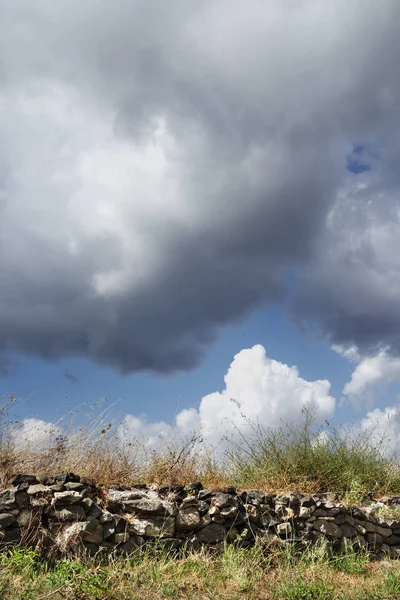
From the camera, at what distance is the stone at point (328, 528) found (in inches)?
392

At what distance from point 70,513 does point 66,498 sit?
21 centimetres

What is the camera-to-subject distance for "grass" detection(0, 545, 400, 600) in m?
6.48

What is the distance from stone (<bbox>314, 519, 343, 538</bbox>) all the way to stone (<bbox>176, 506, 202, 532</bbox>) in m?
2.40

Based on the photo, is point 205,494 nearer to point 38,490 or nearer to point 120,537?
point 120,537

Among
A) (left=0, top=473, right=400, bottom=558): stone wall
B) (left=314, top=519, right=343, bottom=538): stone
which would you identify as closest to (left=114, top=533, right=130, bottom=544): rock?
(left=0, top=473, right=400, bottom=558): stone wall

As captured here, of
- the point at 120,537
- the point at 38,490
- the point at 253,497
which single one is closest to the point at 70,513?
the point at 38,490

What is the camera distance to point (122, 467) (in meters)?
9.82

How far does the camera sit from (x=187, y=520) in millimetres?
8742

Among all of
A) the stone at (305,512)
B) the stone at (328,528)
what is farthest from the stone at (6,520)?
the stone at (328,528)

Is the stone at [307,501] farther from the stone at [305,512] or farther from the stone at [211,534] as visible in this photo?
the stone at [211,534]

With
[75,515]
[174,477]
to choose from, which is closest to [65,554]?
[75,515]

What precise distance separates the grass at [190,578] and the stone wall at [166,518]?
0.89ft

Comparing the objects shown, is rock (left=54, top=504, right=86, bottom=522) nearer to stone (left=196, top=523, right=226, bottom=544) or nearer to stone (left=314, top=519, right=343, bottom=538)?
stone (left=196, top=523, right=226, bottom=544)

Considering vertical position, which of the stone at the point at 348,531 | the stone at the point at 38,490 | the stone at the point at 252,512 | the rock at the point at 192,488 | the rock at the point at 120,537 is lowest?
the rock at the point at 120,537
